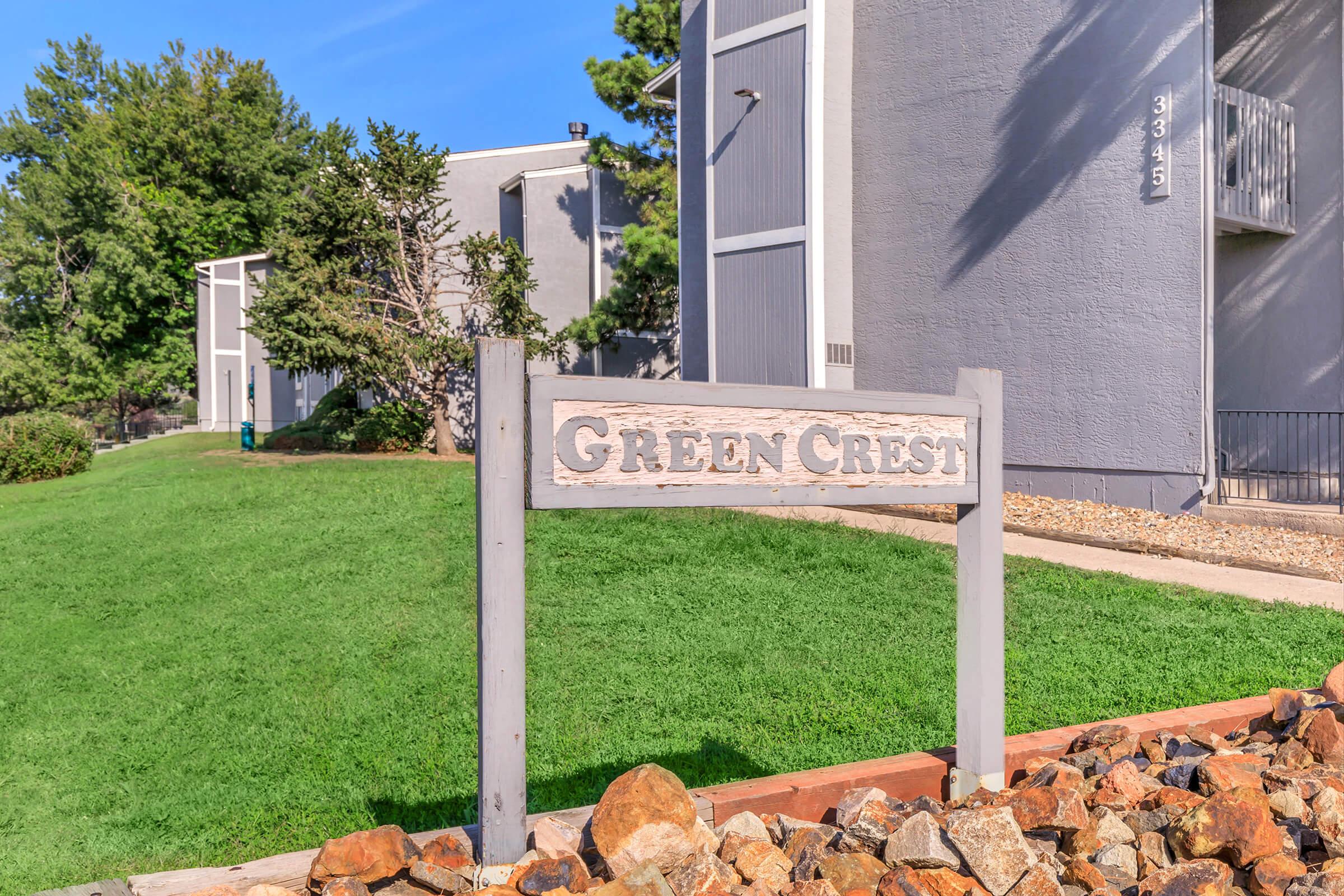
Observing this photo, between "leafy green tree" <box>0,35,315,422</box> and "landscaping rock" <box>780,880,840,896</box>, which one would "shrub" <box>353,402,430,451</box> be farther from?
"leafy green tree" <box>0,35,315,422</box>

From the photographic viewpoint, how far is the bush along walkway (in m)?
2.20

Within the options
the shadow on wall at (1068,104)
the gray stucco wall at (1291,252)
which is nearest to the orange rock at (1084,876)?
the shadow on wall at (1068,104)

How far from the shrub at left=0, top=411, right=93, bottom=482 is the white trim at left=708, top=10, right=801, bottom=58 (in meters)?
14.2

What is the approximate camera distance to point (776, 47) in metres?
13.0

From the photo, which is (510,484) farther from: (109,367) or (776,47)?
(109,367)

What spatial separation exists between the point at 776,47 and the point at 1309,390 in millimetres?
7890

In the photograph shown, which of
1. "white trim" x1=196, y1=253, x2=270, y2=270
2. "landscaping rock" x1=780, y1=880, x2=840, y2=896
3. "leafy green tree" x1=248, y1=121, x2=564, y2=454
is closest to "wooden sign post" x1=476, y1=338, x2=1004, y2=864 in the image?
"landscaping rock" x1=780, y1=880, x2=840, y2=896

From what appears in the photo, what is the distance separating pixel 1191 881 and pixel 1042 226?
1024 cm

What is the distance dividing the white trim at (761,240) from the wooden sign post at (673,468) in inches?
402

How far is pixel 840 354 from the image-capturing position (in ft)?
43.0

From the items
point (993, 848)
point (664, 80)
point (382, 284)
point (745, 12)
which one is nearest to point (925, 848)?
point (993, 848)

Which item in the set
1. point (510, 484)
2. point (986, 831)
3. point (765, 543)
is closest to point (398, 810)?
point (510, 484)

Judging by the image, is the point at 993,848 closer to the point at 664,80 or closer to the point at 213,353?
the point at 664,80

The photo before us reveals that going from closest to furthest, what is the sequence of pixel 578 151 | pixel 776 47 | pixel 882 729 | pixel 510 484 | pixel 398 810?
1. pixel 510 484
2. pixel 398 810
3. pixel 882 729
4. pixel 776 47
5. pixel 578 151
